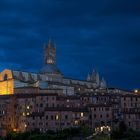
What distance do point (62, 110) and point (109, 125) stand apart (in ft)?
22.7

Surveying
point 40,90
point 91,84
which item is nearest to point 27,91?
point 40,90

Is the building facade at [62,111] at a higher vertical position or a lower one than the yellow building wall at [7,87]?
lower

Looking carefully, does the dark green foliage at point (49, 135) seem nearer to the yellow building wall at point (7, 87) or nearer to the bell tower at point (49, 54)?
the yellow building wall at point (7, 87)

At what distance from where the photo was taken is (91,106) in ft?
218

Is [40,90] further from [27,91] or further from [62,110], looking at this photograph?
[62,110]

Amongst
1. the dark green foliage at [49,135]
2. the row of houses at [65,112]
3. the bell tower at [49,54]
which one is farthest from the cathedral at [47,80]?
the dark green foliage at [49,135]

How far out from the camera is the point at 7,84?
9181cm

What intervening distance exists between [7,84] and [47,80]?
1084cm

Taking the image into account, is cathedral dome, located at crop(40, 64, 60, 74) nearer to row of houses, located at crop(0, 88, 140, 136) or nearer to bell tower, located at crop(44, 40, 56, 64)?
bell tower, located at crop(44, 40, 56, 64)

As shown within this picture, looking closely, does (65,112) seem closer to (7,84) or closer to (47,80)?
(7,84)

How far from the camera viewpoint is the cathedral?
90562mm

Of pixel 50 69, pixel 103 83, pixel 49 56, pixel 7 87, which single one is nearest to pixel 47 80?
pixel 50 69

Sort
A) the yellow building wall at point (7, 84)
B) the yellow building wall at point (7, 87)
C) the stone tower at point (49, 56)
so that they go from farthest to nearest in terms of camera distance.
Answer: the stone tower at point (49, 56) → the yellow building wall at point (7, 84) → the yellow building wall at point (7, 87)

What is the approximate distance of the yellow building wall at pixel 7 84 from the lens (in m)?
90.1
